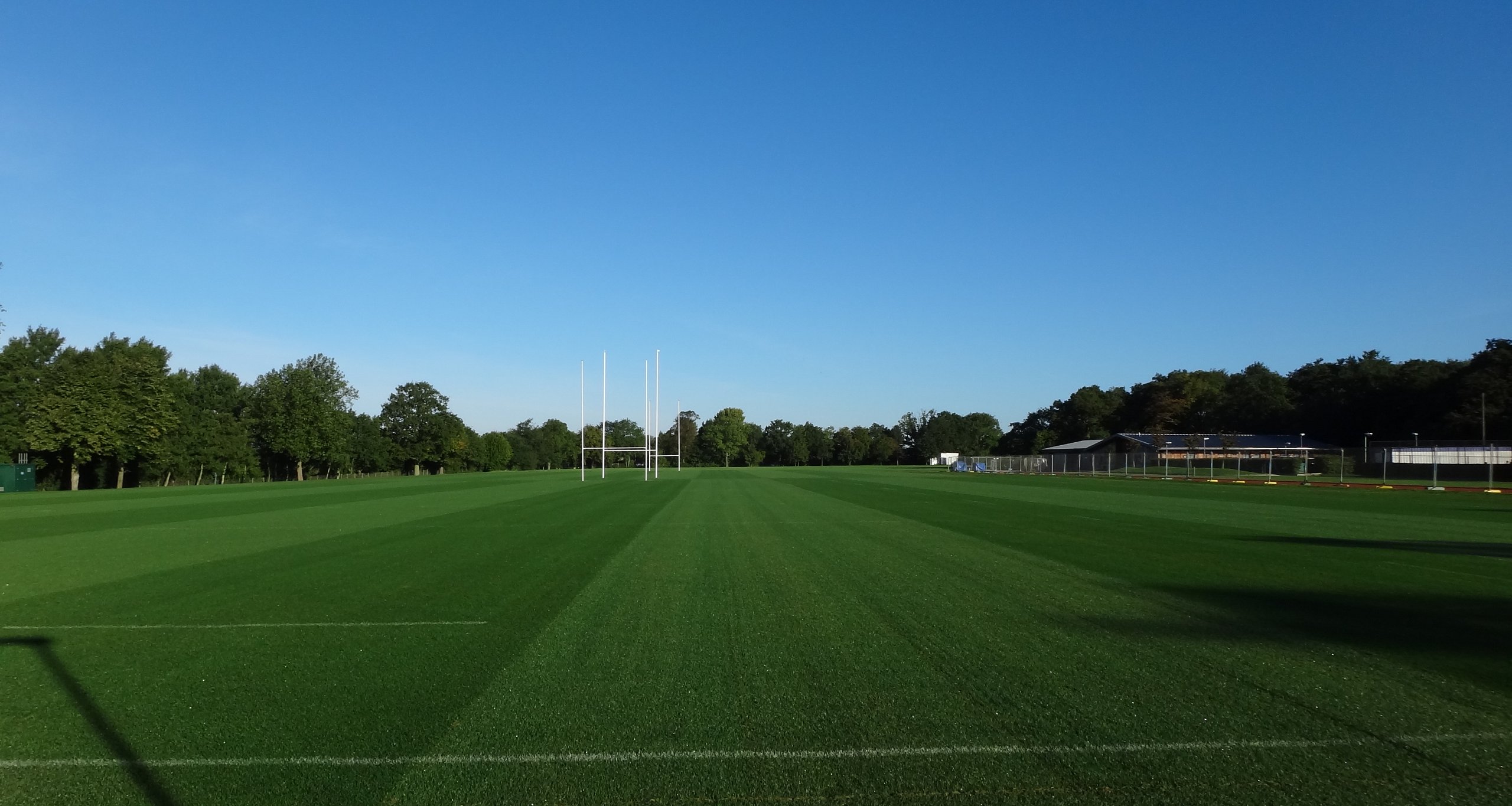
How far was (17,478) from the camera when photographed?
172ft

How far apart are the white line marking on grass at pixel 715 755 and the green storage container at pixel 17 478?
59.8 meters

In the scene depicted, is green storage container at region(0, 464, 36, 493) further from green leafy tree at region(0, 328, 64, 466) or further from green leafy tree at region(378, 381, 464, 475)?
green leafy tree at region(378, 381, 464, 475)

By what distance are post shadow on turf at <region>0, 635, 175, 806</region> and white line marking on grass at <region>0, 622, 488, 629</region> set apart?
0.50 metres

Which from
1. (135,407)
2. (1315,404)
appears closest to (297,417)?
(135,407)

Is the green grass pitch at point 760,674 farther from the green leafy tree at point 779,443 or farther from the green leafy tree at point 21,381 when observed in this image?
the green leafy tree at point 779,443

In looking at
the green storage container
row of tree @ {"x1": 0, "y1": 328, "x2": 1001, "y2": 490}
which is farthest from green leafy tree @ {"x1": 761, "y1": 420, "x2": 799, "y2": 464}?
the green storage container

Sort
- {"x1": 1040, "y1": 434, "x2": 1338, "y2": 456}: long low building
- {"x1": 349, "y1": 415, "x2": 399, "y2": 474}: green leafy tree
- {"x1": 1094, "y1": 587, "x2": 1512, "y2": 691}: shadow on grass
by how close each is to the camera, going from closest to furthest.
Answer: {"x1": 1094, "y1": 587, "x2": 1512, "y2": 691}: shadow on grass < {"x1": 1040, "y1": 434, "x2": 1338, "y2": 456}: long low building < {"x1": 349, "y1": 415, "x2": 399, "y2": 474}: green leafy tree

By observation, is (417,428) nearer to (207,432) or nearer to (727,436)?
(207,432)

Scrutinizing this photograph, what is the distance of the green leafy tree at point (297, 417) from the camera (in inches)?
3440

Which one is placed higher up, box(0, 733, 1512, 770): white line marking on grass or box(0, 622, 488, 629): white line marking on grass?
box(0, 733, 1512, 770): white line marking on grass

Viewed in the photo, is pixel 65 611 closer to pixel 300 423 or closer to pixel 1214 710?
pixel 1214 710

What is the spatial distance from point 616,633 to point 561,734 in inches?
118

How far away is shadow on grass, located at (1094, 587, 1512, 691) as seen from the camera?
7.25 meters

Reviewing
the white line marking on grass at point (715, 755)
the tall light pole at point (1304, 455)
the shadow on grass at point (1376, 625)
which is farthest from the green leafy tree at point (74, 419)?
the tall light pole at point (1304, 455)
